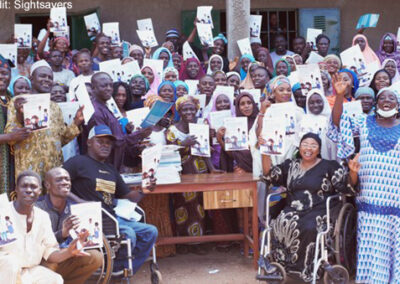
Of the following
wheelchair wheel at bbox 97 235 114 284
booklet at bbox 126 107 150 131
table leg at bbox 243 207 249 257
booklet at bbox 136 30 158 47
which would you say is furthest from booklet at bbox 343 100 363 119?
booklet at bbox 136 30 158 47

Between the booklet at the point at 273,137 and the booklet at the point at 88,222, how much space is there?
1782 millimetres

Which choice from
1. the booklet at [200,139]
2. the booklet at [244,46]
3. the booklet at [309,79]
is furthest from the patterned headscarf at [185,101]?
the booklet at [244,46]

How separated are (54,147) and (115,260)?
124 centimetres

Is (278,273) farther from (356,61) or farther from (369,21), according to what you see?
(369,21)

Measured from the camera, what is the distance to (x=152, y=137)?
706 centimetres

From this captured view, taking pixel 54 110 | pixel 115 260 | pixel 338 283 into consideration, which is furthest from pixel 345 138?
pixel 54 110

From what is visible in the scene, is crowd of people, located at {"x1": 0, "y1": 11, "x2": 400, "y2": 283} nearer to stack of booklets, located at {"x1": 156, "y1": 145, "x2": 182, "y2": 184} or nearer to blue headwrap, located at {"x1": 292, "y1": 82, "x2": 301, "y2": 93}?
blue headwrap, located at {"x1": 292, "y1": 82, "x2": 301, "y2": 93}

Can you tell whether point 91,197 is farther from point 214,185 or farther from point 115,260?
point 214,185

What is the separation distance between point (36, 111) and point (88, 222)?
1307 millimetres

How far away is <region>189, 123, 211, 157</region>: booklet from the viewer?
691 centimetres

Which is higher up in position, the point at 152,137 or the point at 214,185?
the point at 152,137

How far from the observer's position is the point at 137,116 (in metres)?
6.71

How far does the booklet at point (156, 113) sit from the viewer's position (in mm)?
6477

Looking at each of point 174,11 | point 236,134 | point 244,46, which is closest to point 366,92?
point 236,134
